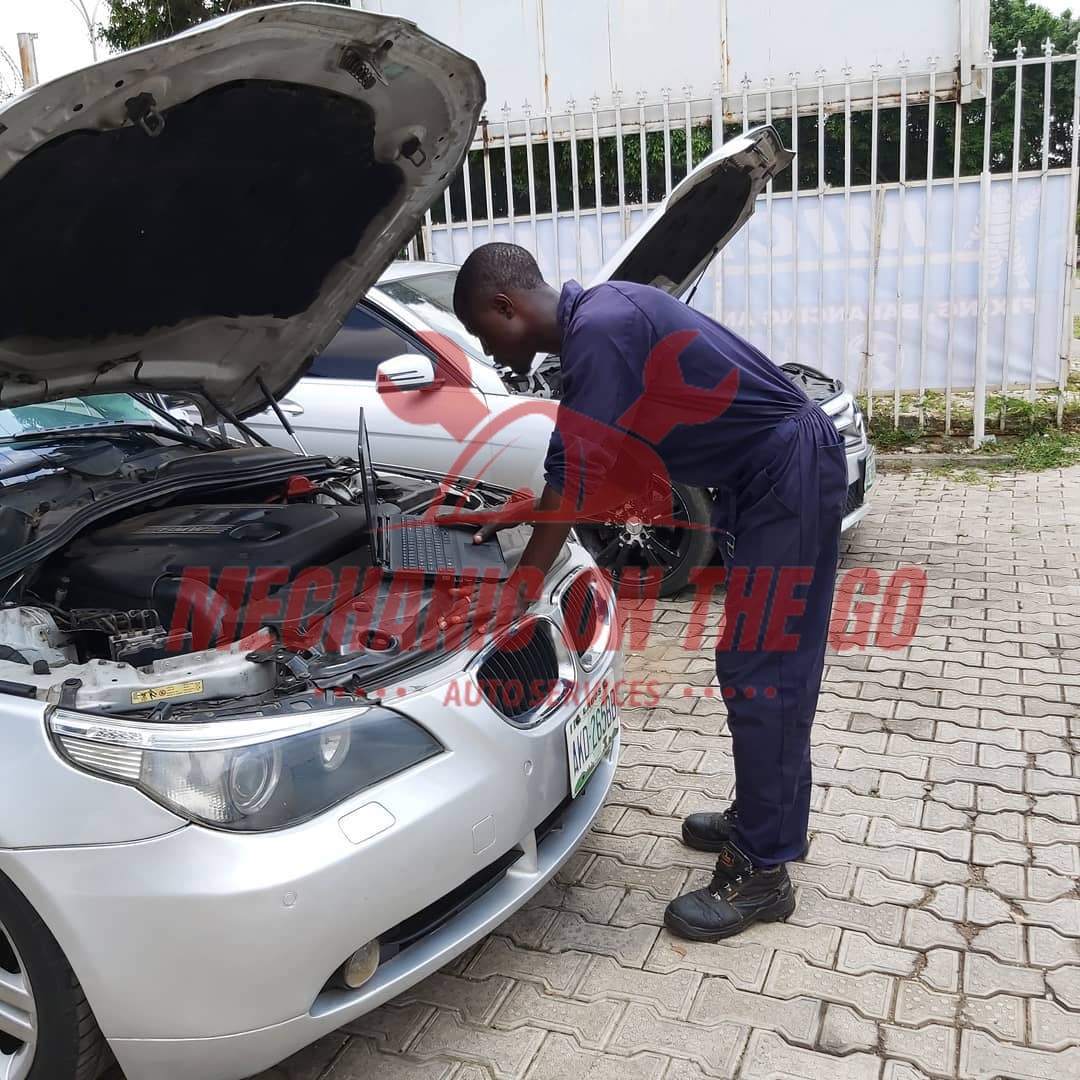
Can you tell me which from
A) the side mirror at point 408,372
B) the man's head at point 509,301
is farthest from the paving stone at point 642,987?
the side mirror at point 408,372

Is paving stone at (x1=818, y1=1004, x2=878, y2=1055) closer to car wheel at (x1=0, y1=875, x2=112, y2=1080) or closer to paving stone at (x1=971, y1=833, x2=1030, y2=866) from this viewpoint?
paving stone at (x1=971, y1=833, x2=1030, y2=866)

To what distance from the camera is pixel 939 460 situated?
7.74 meters

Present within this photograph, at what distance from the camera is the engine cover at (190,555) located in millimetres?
2533

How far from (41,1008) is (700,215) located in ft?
11.5

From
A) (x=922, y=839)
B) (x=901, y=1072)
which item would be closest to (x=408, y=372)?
(x=922, y=839)

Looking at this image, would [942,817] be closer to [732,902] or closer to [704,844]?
[704,844]

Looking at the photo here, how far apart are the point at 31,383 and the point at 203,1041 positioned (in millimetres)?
1927

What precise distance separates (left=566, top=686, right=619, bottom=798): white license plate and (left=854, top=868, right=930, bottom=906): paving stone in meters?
0.78

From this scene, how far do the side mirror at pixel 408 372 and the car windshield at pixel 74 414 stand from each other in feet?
4.09

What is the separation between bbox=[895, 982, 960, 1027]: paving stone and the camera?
2.32 meters

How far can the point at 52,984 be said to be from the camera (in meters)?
1.92

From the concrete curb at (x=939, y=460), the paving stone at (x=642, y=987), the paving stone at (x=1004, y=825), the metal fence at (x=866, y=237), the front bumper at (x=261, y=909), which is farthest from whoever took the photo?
the concrete curb at (x=939, y=460)

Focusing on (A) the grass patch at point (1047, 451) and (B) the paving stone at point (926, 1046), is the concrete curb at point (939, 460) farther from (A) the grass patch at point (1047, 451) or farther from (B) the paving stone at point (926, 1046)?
(B) the paving stone at point (926, 1046)

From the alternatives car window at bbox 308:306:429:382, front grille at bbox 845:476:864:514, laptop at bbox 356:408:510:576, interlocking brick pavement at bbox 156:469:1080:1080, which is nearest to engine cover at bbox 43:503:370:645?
laptop at bbox 356:408:510:576
